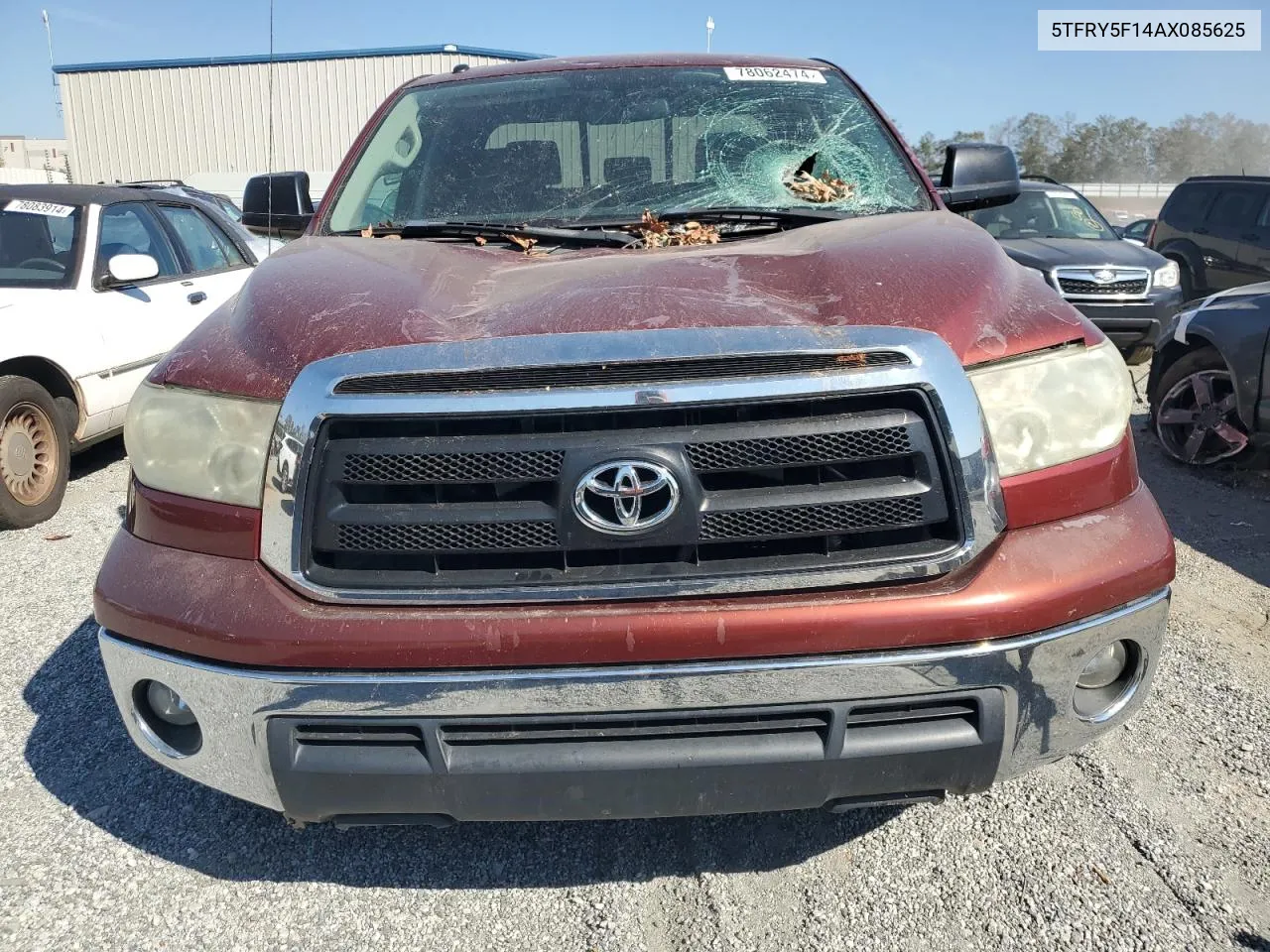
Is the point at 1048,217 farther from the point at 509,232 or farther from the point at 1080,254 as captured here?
the point at 509,232

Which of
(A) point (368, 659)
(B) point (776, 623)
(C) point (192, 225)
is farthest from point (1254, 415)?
(C) point (192, 225)

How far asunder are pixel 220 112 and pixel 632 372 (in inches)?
1131

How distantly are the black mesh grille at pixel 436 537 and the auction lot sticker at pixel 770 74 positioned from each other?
7.31 feet

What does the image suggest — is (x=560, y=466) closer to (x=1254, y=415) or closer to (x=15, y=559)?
(x=15, y=559)

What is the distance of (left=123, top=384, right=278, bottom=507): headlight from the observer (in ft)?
6.10

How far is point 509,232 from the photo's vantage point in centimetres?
270

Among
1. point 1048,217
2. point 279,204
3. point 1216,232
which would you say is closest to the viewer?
point 279,204

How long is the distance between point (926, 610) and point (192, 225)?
7059 millimetres

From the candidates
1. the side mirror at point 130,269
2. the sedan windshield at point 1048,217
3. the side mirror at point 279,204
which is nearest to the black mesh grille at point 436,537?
the side mirror at point 279,204

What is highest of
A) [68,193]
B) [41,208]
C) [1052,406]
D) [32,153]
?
[32,153]

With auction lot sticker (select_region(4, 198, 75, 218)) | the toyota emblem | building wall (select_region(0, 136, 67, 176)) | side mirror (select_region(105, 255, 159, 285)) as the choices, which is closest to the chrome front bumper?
the toyota emblem

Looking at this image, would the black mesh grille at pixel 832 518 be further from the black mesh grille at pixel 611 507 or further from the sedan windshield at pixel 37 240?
the sedan windshield at pixel 37 240

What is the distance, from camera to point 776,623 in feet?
5.64

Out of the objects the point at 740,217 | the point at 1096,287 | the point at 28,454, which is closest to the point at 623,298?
the point at 740,217
